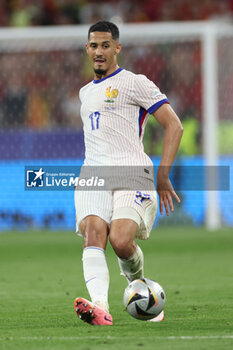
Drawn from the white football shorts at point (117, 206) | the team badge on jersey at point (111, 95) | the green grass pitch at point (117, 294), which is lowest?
the green grass pitch at point (117, 294)

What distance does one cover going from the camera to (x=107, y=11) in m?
21.0

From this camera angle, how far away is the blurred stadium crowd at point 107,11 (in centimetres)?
2061

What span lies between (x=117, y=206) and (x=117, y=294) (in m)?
2.15

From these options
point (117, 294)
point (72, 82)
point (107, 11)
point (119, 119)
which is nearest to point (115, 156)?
point (119, 119)

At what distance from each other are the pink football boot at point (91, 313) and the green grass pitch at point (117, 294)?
6cm

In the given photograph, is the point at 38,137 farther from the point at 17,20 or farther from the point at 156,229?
the point at 17,20

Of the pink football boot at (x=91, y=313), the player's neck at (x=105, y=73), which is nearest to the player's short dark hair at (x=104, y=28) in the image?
the player's neck at (x=105, y=73)

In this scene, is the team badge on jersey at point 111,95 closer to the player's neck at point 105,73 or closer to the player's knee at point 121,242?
the player's neck at point 105,73

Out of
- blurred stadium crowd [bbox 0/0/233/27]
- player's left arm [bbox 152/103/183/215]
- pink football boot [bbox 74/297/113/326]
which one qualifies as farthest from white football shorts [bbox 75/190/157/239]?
blurred stadium crowd [bbox 0/0/233/27]

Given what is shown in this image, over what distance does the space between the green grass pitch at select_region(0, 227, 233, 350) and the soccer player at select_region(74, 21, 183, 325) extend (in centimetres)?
35

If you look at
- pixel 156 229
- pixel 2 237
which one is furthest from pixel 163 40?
pixel 2 237

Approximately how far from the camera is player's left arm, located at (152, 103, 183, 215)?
20.8 feet

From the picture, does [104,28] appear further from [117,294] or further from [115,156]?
[117,294]

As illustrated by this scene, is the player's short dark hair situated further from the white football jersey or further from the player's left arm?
the player's left arm
